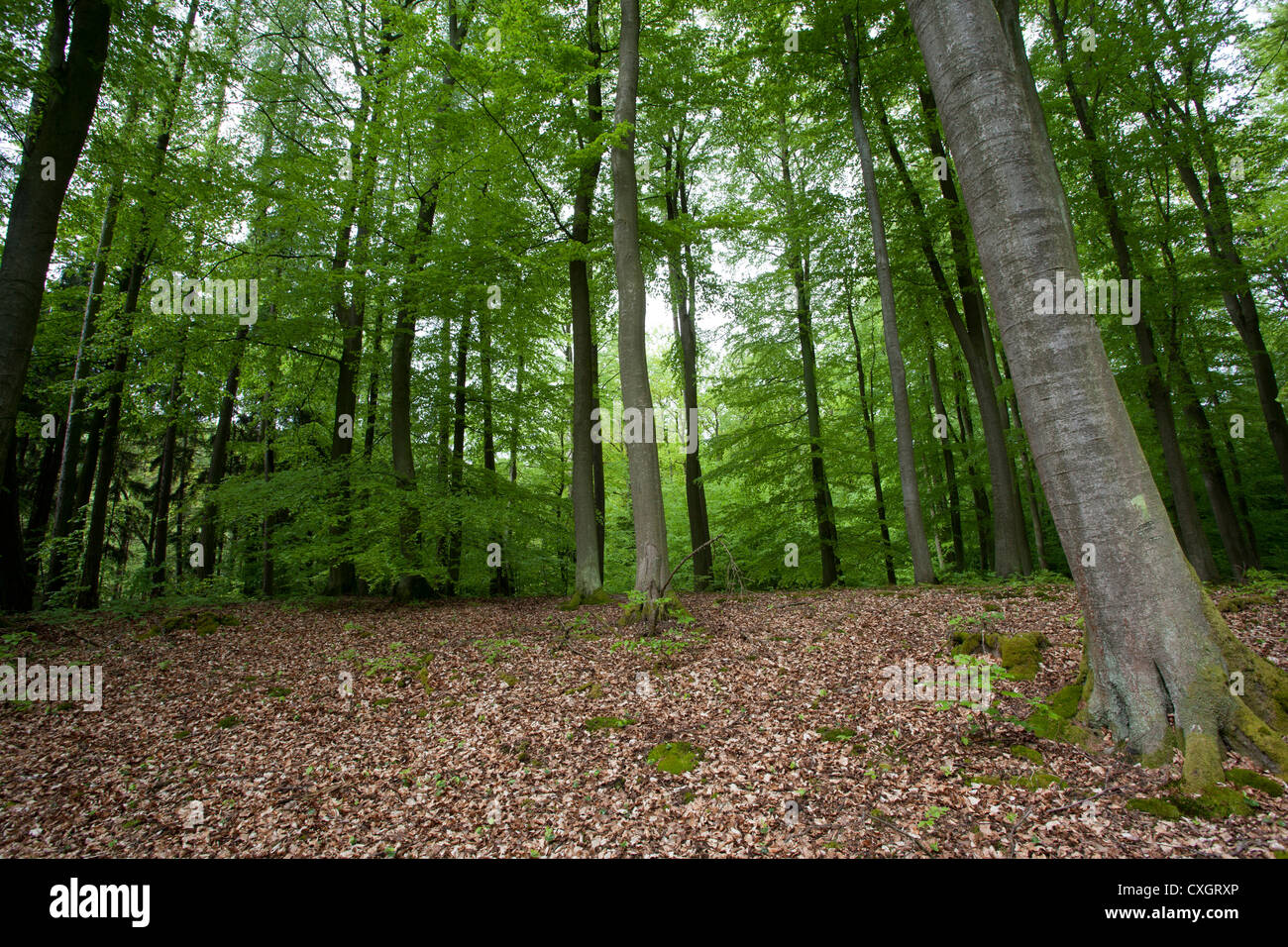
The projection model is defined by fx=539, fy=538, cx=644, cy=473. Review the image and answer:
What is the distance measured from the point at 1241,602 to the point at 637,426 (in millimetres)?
6451

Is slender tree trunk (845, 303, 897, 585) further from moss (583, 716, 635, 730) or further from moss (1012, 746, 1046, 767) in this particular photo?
moss (583, 716, 635, 730)

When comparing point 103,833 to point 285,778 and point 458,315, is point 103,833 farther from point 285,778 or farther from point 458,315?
point 458,315

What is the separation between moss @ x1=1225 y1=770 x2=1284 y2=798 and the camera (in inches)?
106

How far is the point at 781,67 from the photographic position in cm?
1037

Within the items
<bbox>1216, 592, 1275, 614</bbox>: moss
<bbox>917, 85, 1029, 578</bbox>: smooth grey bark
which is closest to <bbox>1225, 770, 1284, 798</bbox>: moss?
<bbox>1216, 592, 1275, 614</bbox>: moss

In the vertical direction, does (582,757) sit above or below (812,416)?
below

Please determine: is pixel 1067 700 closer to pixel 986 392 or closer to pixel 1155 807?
pixel 1155 807

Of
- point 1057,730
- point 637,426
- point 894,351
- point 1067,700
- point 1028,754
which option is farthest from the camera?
point 894,351

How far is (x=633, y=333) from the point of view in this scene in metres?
7.48

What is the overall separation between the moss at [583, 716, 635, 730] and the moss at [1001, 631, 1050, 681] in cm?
315

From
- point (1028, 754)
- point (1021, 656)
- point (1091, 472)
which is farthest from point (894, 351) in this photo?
point (1028, 754)

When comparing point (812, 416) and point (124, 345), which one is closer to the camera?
point (124, 345)
